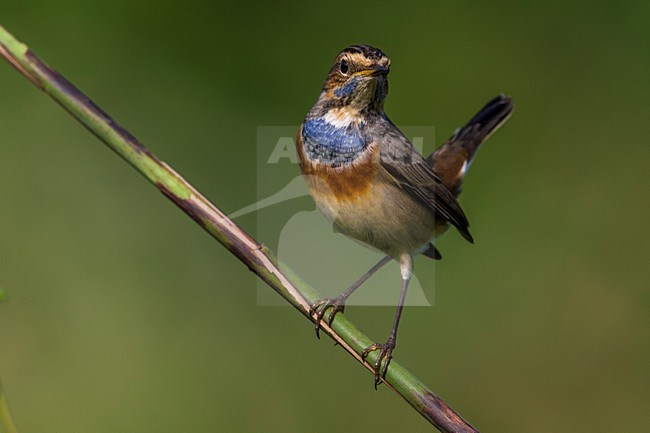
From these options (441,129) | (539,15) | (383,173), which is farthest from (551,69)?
(383,173)

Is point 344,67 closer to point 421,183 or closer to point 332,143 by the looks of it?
point 332,143

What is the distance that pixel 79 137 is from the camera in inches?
225

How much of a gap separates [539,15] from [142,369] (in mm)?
3852

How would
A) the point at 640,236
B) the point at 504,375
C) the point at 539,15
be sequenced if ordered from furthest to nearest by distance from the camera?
the point at 539,15 < the point at 640,236 < the point at 504,375

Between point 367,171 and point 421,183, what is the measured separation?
16.6 inches

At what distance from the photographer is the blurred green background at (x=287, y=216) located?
16.2 feet

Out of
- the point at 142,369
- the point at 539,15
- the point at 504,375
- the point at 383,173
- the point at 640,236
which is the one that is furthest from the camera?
the point at 539,15

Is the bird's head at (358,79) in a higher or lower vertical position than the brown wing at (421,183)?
higher

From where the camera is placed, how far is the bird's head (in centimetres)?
323

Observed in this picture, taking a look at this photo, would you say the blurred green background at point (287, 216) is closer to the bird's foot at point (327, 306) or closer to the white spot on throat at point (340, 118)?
the bird's foot at point (327, 306)

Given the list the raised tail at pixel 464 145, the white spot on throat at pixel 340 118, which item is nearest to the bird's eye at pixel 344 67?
the white spot on throat at pixel 340 118

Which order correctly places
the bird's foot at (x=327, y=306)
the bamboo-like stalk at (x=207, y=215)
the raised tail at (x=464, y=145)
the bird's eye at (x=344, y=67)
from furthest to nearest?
the raised tail at (x=464, y=145) < the bird's eye at (x=344, y=67) < the bird's foot at (x=327, y=306) < the bamboo-like stalk at (x=207, y=215)

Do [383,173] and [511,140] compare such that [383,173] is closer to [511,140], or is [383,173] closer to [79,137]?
[511,140]

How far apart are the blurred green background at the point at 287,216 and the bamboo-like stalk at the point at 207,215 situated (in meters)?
2.50
